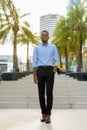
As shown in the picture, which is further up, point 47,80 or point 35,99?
point 47,80

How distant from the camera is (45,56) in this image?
7.04m

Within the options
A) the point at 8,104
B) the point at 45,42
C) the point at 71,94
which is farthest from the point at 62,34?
the point at 45,42

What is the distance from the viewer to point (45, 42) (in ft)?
23.3

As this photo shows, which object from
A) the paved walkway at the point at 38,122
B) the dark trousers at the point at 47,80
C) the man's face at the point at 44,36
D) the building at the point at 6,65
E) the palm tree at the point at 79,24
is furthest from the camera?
the palm tree at the point at 79,24

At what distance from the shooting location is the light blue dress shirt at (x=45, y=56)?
702cm

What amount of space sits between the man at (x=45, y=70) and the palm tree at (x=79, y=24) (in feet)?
67.4

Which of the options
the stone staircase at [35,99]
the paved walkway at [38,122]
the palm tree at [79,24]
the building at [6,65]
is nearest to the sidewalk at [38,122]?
the paved walkway at [38,122]

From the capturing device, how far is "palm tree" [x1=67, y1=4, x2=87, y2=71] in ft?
90.7

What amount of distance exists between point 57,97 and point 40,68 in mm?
4345

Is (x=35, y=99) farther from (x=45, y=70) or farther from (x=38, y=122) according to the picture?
(x=45, y=70)

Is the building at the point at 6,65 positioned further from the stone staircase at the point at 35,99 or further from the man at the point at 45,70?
the man at the point at 45,70

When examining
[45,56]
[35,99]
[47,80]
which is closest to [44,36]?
[45,56]

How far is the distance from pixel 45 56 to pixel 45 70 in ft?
0.94

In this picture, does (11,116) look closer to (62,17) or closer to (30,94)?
(30,94)
